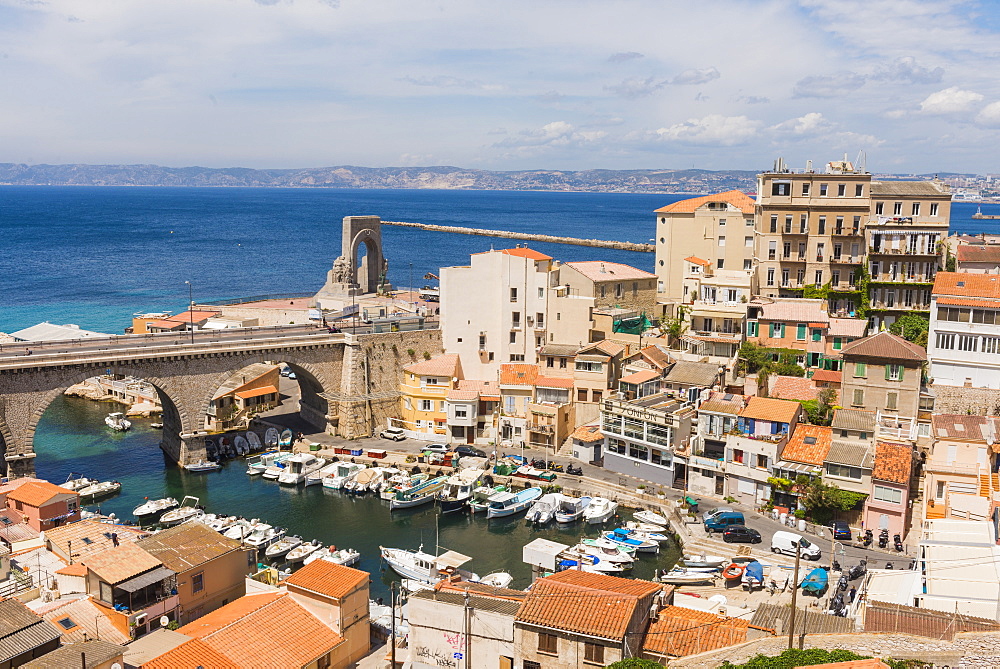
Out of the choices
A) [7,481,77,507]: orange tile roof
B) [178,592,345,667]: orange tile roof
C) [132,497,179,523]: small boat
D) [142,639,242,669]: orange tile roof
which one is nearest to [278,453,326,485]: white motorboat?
[132,497,179,523]: small boat

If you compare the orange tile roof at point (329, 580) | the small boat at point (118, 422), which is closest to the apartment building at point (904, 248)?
the orange tile roof at point (329, 580)

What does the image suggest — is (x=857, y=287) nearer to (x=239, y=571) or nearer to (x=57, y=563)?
(x=239, y=571)

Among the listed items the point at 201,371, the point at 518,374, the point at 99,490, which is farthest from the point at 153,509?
the point at 518,374

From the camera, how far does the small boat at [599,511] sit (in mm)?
42594

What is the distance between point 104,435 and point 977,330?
5510cm

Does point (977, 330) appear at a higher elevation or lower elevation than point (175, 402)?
higher

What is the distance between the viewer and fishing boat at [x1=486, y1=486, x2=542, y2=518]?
144 feet

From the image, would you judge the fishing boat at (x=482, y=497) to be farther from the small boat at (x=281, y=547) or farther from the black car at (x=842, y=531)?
the black car at (x=842, y=531)

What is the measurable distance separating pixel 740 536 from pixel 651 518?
4.83 meters

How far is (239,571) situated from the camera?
1210 inches

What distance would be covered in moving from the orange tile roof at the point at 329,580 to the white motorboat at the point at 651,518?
18527 mm

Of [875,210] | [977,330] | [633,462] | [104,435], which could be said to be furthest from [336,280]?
[977,330]

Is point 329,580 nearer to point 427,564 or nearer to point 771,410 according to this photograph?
point 427,564

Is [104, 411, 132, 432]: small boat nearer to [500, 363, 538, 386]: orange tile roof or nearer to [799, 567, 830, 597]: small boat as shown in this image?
[500, 363, 538, 386]: orange tile roof
